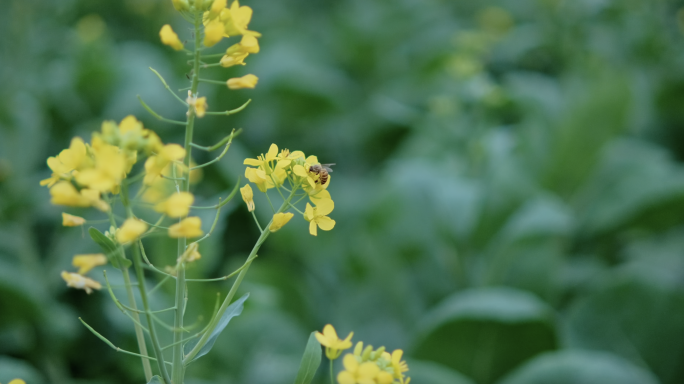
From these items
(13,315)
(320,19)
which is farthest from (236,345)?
(320,19)

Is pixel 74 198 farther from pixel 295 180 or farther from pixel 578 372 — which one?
pixel 578 372

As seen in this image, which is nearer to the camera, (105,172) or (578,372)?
(105,172)

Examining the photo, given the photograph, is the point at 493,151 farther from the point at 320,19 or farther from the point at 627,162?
the point at 320,19

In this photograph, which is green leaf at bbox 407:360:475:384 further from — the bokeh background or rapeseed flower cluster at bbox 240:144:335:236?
rapeseed flower cluster at bbox 240:144:335:236

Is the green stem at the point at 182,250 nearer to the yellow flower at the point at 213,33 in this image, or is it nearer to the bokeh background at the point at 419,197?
the yellow flower at the point at 213,33

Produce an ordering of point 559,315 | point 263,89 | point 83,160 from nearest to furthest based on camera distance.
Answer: point 83,160, point 559,315, point 263,89

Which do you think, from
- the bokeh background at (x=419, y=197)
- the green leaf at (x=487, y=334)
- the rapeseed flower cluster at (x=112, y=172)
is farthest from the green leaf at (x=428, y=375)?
the rapeseed flower cluster at (x=112, y=172)

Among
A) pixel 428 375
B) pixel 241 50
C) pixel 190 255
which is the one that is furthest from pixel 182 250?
pixel 428 375

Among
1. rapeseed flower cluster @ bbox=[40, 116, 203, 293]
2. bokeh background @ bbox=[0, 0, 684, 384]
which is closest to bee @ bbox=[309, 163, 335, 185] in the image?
rapeseed flower cluster @ bbox=[40, 116, 203, 293]
